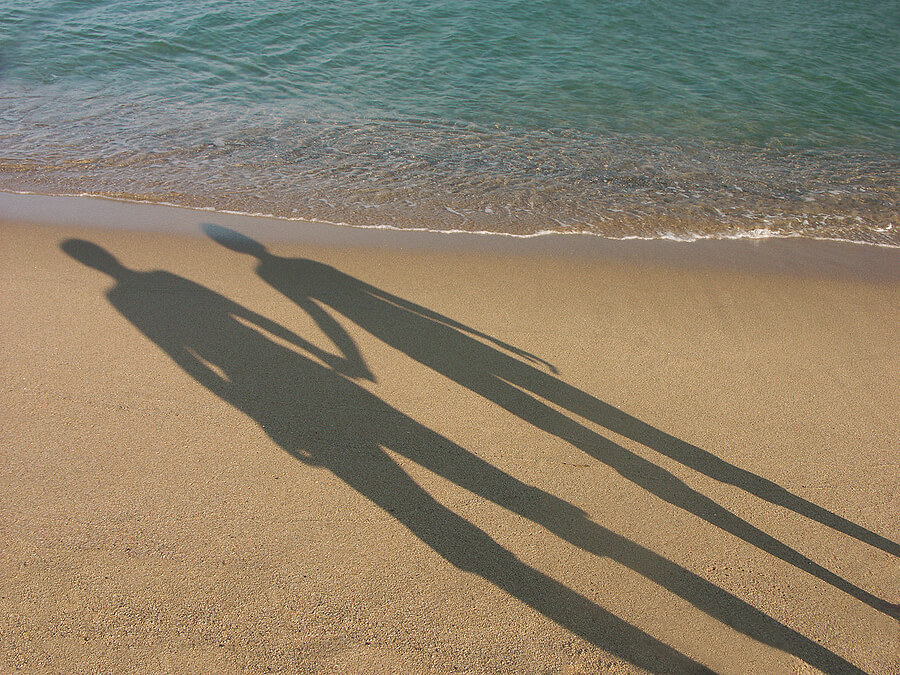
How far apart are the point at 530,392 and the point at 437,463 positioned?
877 mm

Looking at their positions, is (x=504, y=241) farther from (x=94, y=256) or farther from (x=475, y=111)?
(x=475, y=111)

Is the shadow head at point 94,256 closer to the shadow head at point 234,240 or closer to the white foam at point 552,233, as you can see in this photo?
the shadow head at point 234,240

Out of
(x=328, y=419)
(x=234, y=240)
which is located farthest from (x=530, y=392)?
(x=234, y=240)

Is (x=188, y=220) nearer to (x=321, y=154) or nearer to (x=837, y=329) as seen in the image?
(x=321, y=154)

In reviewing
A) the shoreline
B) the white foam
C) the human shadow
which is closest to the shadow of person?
the human shadow

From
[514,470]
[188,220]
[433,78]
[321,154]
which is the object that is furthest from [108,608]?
[433,78]

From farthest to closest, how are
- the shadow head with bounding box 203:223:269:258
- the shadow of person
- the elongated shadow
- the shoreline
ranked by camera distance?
the shoreline < the shadow head with bounding box 203:223:269:258 < the shadow of person < the elongated shadow

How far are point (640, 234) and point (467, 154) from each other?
2851 millimetres

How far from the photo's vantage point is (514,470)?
3.46 m

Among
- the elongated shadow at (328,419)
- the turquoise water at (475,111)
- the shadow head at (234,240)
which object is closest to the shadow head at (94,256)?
the elongated shadow at (328,419)

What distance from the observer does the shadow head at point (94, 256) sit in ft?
16.7

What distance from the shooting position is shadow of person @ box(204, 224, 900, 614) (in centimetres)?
324

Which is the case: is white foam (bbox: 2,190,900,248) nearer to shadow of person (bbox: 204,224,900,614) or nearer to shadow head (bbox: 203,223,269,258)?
shadow head (bbox: 203,223,269,258)

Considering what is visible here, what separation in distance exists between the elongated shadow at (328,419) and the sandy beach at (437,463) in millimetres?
16
